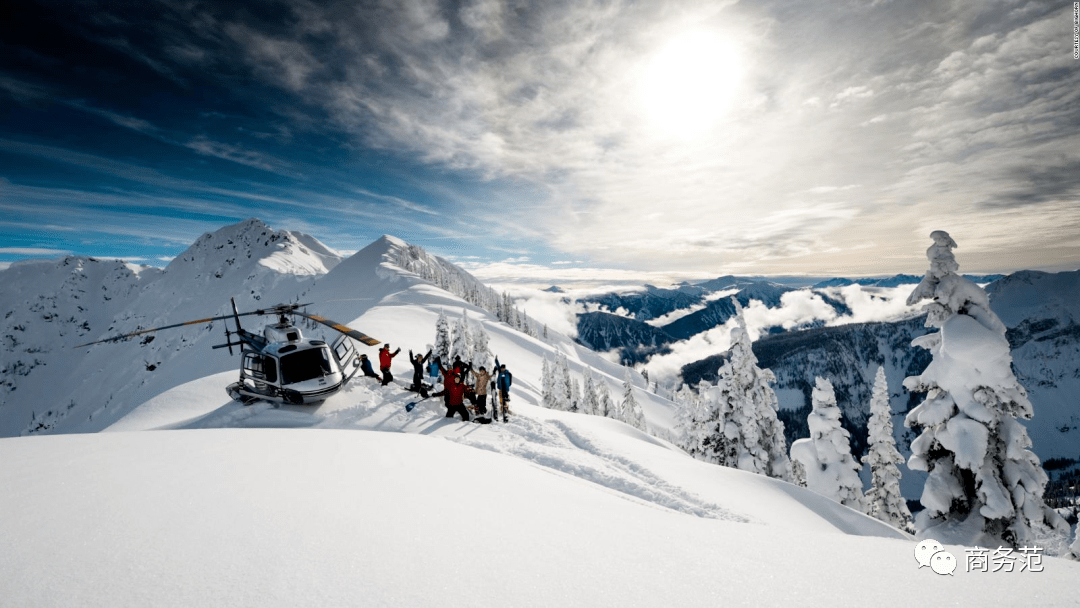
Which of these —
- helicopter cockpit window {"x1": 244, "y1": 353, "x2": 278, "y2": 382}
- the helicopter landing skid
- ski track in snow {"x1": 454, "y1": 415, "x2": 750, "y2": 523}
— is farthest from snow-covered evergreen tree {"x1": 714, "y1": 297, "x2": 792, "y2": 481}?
the helicopter landing skid

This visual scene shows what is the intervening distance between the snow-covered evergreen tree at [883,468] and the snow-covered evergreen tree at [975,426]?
14687mm

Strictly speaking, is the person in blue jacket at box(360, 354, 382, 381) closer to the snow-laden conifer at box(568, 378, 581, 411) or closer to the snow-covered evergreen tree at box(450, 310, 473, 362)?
the snow-covered evergreen tree at box(450, 310, 473, 362)

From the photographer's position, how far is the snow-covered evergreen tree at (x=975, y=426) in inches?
482

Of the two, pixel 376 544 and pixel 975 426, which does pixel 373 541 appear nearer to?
pixel 376 544

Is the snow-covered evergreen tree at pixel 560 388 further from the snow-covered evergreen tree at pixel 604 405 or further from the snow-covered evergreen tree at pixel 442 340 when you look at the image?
the snow-covered evergreen tree at pixel 442 340

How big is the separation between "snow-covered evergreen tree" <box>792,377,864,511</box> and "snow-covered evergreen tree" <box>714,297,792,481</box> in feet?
5.84

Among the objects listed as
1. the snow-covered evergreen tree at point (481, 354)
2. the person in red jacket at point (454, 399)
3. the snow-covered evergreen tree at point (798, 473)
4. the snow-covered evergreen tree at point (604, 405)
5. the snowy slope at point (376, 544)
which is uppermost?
the snowy slope at point (376, 544)

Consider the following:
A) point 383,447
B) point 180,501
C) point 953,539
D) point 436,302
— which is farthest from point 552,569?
point 436,302

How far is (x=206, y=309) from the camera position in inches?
6560

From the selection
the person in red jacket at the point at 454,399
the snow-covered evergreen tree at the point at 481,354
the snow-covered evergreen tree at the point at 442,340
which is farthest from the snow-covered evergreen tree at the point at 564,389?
the person in red jacket at the point at 454,399

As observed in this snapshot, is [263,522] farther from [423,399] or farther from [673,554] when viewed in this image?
[423,399]

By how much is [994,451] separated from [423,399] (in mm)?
18652

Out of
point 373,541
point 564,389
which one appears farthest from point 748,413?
point 564,389

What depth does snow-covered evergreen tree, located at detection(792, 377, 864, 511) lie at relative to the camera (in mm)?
24250
